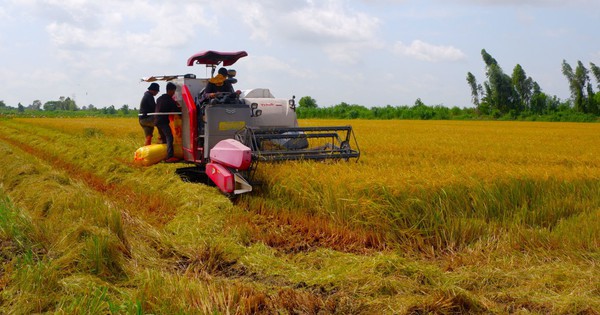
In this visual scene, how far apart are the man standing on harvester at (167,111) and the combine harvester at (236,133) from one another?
0.45 ft

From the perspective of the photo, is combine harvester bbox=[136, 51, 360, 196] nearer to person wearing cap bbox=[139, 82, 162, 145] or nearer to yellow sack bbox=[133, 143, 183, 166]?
person wearing cap bbox=[139, 82, 162, 145]

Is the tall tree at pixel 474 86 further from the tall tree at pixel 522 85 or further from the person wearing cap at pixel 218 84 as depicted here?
the person wearing cap at pixel 218 84

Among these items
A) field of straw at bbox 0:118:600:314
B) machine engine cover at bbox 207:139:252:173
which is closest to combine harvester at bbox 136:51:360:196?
machine engine cover at bbox 207:139:252:173

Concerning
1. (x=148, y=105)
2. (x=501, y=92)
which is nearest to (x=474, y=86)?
(x=501, y=92)

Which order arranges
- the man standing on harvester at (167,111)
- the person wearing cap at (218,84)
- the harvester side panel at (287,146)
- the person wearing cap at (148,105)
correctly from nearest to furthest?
the harvester side panel at (287,146), the person wearing cap at (218,84), the man standing on harvester at (167,111), the person wearing cap at (148,105)

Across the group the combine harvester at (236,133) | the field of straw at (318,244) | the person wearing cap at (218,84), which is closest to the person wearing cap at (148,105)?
the combine harvester at (236,133)

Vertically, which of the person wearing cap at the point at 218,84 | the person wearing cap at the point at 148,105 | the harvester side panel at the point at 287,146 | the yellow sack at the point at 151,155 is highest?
the person wearing cap at the point at 218,84

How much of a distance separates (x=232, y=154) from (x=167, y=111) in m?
2.34

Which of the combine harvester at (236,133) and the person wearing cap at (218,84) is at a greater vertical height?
the person wearing cap at (218,84)

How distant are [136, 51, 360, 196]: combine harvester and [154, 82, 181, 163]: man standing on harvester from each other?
14 cm

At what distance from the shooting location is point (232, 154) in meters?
7.90

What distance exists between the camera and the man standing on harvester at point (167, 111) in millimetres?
9641

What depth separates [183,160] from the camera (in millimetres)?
9922

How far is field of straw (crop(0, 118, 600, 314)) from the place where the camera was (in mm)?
4164
